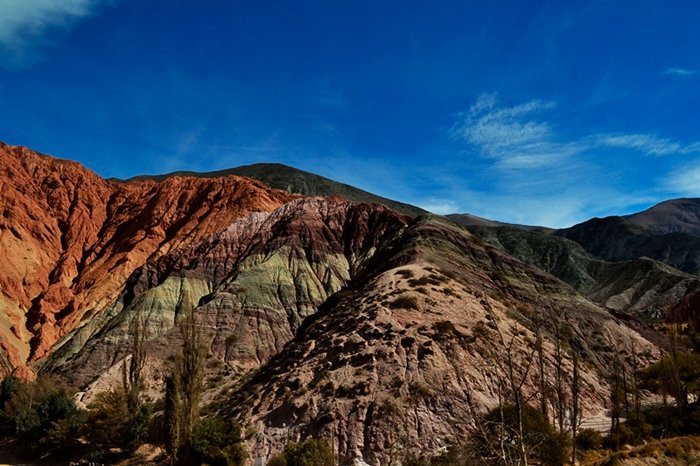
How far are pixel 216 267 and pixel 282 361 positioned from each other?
49.3m

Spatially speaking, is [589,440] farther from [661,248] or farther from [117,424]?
[661,248]

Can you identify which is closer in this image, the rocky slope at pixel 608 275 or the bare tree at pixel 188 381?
the bare tree at pixel 188 381

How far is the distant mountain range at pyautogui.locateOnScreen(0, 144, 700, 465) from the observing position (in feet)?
111

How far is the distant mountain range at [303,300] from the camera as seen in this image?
33.9 meters

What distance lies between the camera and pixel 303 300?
77000mm

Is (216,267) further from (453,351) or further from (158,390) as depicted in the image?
(453,351)

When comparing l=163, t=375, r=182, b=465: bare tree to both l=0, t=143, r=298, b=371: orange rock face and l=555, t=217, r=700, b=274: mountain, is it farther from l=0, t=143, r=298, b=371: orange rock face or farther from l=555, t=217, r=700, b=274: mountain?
l=555, t=217, r=700, b=274: mountain

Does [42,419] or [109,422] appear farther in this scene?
[42,419]

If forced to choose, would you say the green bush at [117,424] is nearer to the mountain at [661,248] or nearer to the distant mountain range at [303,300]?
the distant mountain range at [303,300]

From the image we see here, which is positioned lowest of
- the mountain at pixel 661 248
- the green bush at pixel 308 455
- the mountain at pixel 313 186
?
the green bush at pixel 308 455

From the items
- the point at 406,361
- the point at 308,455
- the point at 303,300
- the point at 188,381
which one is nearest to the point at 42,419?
the point at 188,381

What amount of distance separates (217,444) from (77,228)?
103210 millimetres

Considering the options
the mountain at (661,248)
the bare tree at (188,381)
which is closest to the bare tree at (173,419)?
the bare tree at (188,381)

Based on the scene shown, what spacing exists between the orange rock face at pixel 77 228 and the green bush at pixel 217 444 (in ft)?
197
